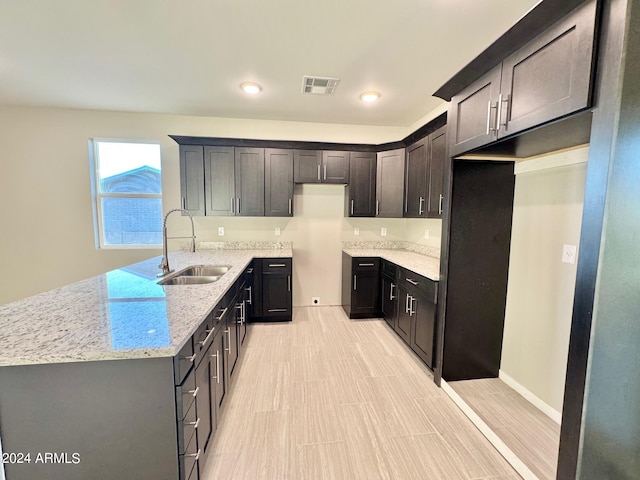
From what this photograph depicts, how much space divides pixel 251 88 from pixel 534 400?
3817mm

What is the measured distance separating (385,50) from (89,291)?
2799 millimetres

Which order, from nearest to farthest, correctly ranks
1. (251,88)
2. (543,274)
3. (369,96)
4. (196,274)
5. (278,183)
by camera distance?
(543,274), (196,274), (251,88), (369,96), (278,183)

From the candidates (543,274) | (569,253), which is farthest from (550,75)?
(543,274)

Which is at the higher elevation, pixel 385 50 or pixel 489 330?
pixel 385 50

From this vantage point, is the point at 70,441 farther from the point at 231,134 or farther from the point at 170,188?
the point at 231,134

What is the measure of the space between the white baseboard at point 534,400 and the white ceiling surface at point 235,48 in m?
2.75

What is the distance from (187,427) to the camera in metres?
1.13

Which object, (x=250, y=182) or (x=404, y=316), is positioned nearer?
(x=404, y=316)

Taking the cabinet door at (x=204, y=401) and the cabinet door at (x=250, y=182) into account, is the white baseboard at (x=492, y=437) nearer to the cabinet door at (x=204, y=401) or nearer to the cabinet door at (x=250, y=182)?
the cabinet door at (x=204, y=401)

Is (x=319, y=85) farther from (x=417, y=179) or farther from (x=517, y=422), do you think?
(x=517, y=422)

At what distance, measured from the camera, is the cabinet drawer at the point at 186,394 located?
1.05 metres

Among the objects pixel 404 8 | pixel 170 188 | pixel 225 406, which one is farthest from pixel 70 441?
pixel 170 188

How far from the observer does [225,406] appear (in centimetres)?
194

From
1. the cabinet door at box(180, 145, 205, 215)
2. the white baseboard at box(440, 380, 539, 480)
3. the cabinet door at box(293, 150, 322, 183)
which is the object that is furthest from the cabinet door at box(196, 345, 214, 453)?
the cabinet door at box(293, 150, 322, 183)
